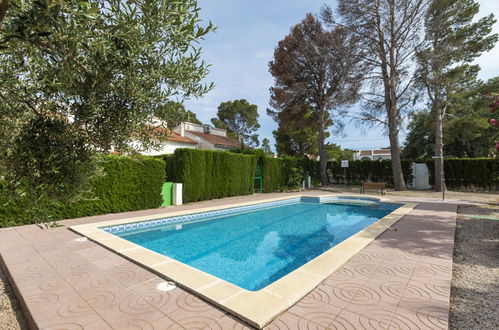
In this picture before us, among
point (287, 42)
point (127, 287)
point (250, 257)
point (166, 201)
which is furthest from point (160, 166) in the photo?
point (287, 42)

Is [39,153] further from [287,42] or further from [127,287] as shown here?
[287,42]

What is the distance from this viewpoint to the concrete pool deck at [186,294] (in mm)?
2758

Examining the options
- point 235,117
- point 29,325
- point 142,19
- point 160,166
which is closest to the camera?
point 142,19

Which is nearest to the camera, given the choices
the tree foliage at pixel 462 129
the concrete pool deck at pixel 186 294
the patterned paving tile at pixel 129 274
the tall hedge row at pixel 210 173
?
the concrete pool deck at pixel 186 294

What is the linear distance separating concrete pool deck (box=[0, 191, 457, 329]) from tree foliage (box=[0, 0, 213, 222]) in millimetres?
1684

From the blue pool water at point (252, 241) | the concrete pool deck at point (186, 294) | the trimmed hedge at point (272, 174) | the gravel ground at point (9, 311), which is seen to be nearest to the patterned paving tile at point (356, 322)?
the concrete pool deck at point (186, 294)

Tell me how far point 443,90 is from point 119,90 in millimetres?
22490

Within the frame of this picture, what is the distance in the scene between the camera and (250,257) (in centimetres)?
627

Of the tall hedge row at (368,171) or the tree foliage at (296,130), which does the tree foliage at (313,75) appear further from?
the tall hedge row at (368,171)

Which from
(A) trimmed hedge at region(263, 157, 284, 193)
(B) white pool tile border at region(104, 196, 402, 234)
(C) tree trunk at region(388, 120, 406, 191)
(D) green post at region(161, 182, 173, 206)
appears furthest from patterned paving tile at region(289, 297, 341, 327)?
(C) tree trunk at region(388, 120, 406, 191)

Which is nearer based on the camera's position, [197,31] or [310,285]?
[197,31]

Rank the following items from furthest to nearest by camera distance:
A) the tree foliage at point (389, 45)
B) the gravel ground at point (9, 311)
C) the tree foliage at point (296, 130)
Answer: the tree foliage at point (296, 130) → the tree foliage at point (389, 45) → the gravel ground at point (9, 311)

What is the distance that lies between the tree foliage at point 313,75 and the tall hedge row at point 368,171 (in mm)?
3774

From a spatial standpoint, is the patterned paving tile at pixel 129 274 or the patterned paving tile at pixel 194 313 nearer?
the patterned paving tile at pixel 194 313
